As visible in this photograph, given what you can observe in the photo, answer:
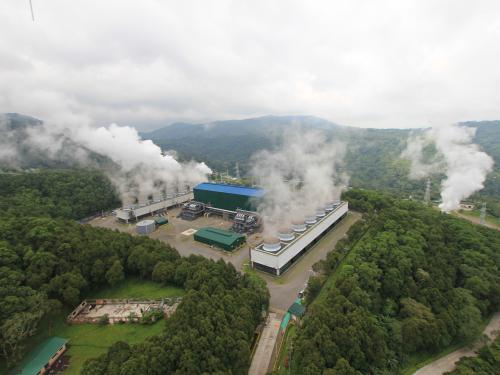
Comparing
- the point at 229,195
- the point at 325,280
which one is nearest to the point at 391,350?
the point at 325,280

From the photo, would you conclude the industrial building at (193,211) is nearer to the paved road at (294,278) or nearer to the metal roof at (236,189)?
the metal roof at (236,189)

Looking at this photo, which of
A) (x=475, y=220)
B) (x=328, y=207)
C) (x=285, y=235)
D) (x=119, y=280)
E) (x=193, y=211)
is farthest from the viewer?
(x=475, y=220)

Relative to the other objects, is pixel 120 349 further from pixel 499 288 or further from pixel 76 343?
pixel 499 288

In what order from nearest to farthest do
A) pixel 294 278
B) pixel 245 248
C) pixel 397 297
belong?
pixel 397 297
pixel 294 278
pixel 245 248

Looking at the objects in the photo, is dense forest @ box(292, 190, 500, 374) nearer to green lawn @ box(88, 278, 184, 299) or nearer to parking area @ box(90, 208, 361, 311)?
parking area @ box(90, 208, 361, 311)

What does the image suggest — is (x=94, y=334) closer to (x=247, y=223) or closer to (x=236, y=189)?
(x=247, y=223)

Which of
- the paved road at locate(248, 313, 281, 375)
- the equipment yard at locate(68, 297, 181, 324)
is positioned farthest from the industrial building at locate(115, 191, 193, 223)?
the paved road at locate(248, 313, 281, 375)

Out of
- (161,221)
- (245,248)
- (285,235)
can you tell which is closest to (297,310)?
(285,235)

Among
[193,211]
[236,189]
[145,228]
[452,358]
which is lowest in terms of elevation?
[452,358]
